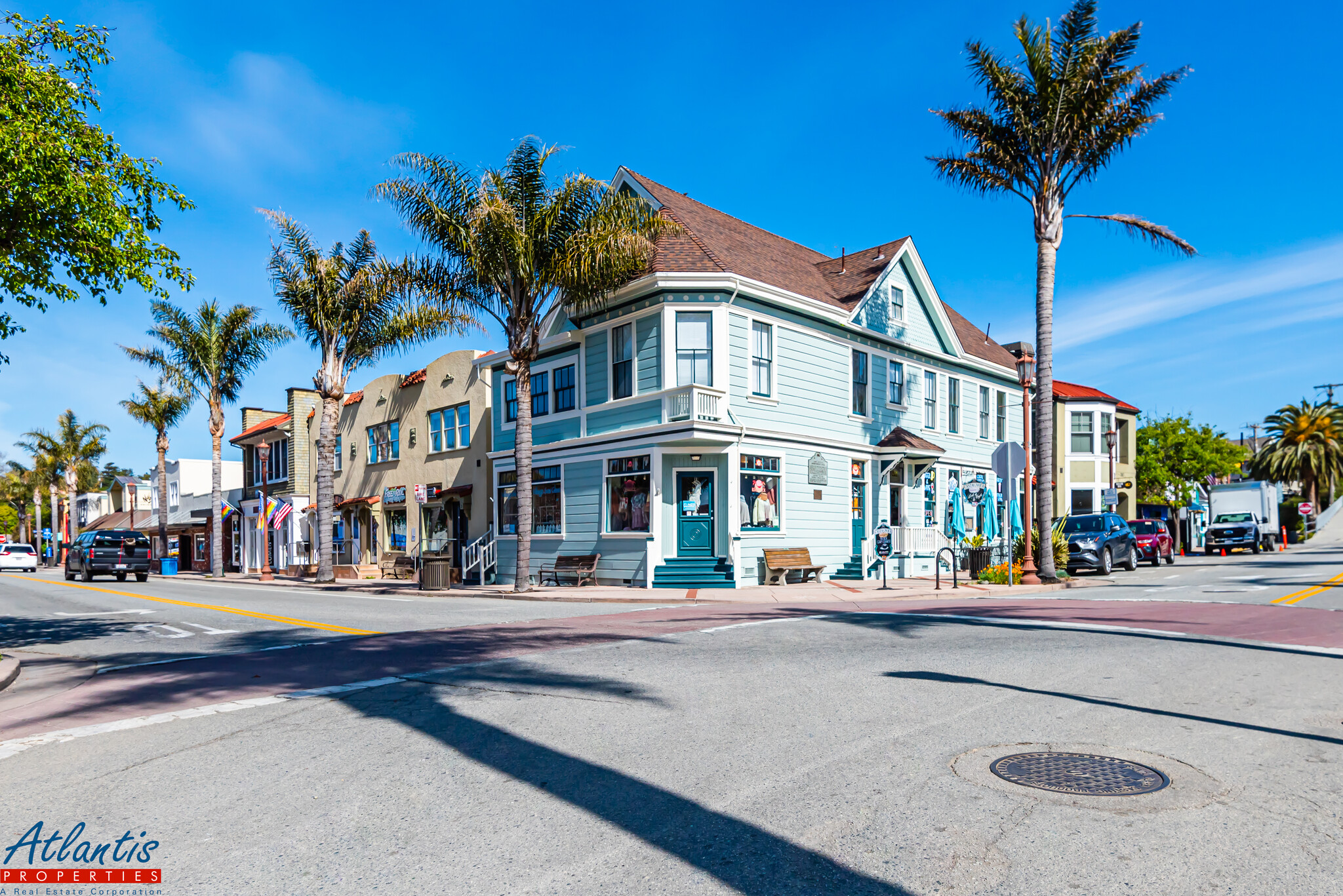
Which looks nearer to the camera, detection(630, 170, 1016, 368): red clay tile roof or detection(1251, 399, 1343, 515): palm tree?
detection(630, 170, 1016, 368): red clay tile roof

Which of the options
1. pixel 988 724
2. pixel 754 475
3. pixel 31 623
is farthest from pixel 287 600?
pixel 988 724

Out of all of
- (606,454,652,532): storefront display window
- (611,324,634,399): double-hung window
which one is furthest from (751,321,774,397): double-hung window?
(606,454,652,532): storefront display window

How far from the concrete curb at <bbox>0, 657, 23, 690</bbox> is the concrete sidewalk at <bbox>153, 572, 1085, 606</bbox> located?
1075 centimetres

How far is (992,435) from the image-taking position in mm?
33375

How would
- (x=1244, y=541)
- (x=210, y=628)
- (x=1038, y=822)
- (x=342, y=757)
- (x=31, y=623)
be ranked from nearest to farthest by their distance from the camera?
(x=1038, y=822) → (x=342, y=757) → (x=210, y=628) → (x=31, y=623) → (x=1244, y=541)

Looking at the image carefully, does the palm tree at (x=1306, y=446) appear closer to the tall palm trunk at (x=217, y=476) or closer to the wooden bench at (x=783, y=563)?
the wooden bench at (x=783, y=563)

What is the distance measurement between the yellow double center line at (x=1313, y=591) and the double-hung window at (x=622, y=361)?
14.6 m

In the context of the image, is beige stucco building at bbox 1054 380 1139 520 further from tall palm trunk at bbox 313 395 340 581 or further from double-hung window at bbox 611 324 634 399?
tall palm trunk at bbox 313 395 340 581

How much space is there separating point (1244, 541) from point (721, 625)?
36.8 metres

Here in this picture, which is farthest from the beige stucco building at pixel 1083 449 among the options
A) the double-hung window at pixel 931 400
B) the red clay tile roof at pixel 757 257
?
the double-hung window at pixel 931 400

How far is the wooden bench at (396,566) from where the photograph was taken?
31.6 meters

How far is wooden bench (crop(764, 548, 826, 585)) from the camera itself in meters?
22.7

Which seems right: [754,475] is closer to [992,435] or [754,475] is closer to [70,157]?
[992,435]

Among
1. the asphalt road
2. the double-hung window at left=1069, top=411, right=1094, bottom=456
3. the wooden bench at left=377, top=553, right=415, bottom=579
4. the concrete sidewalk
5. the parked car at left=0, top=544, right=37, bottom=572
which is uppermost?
the double-hung window at left=1069, top=411, right=1094, bottom=456
